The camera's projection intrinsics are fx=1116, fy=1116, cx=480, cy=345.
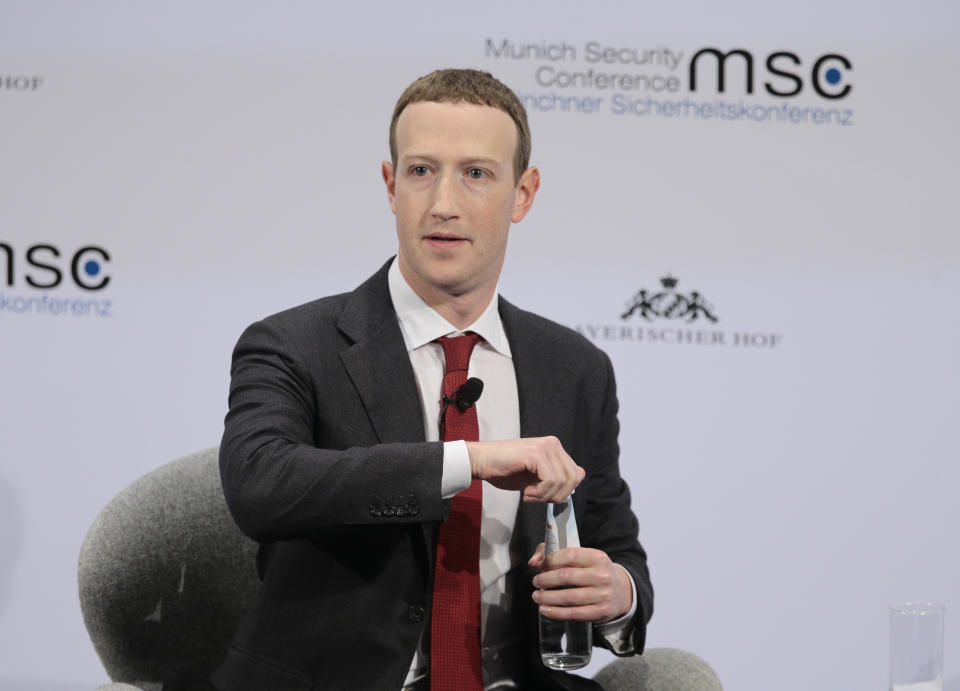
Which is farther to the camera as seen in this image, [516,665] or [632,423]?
[632,423]

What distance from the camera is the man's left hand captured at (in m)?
1.97

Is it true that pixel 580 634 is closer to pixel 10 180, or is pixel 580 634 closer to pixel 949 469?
pixel 949 469

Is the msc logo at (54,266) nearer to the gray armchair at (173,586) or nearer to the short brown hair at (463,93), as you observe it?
the gray armchair at (173,586)

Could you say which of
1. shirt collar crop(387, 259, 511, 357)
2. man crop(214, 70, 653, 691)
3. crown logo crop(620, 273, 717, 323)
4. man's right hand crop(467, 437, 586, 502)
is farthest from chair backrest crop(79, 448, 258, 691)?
crown logo crop(620, 273, 717, 323)

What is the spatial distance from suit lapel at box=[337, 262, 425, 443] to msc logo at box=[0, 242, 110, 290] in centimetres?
178

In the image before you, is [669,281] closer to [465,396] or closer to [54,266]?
[465,396]

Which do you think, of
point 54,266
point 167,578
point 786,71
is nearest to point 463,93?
point 167,578

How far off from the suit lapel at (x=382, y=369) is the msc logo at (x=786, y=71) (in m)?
1.92

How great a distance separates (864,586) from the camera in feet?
12.5

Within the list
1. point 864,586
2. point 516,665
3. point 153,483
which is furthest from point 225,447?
point 864,586

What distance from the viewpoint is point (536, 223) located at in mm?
3734

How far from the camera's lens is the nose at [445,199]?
2.15 meters

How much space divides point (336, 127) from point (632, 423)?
4.61 ft

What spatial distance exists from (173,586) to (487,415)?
0.81 metres
